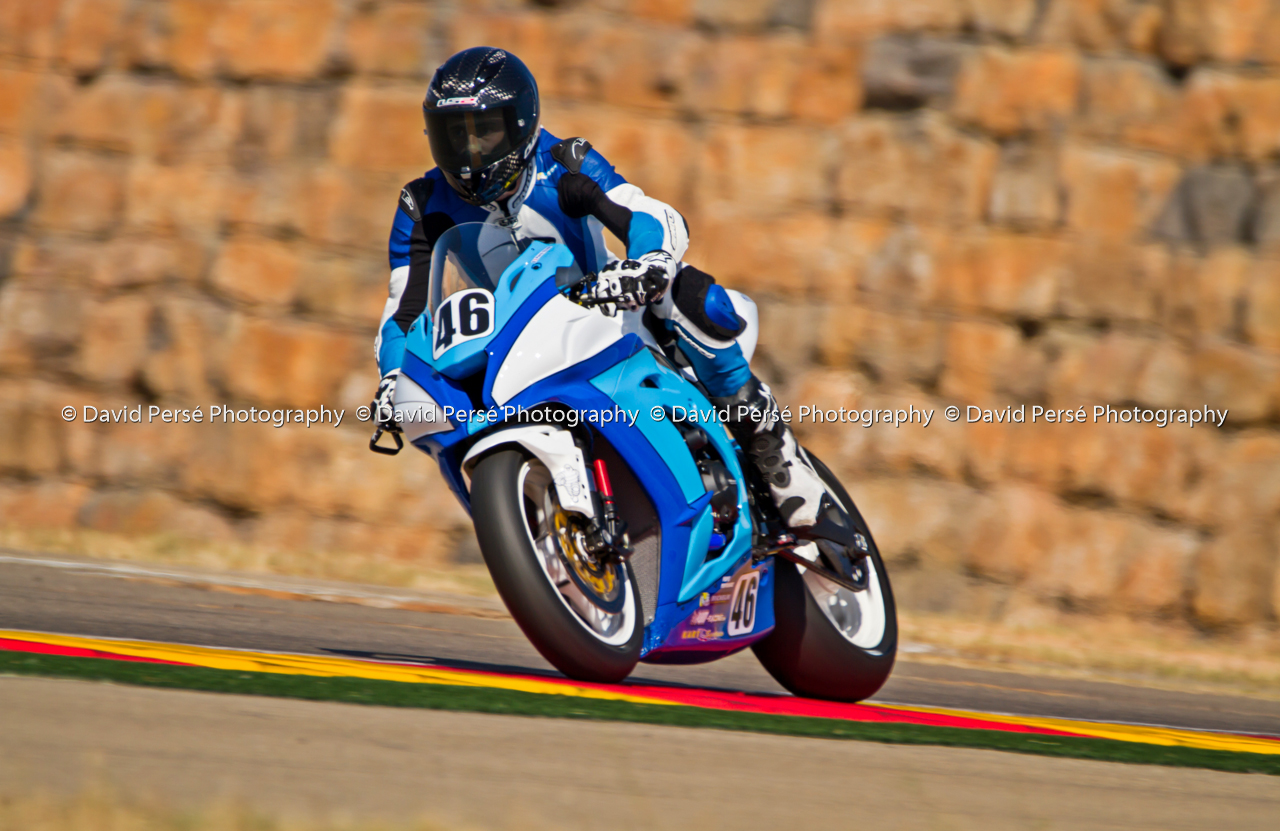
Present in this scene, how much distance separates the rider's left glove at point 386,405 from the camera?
12.6ft

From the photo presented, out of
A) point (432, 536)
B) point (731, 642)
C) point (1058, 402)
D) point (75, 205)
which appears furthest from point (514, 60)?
point (75, 205)

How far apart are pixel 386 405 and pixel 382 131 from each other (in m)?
6.82

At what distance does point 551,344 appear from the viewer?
3.65m

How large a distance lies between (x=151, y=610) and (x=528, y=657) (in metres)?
1.50

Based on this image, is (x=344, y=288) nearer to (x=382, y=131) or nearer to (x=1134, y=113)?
(x=382, y=131)

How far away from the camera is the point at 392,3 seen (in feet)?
34.0

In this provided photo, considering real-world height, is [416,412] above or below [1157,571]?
above

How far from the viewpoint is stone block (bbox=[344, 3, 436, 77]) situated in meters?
10.3

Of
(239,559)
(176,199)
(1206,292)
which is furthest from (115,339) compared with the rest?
(1206,292)

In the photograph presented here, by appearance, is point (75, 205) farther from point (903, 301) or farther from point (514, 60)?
point (514, 60)

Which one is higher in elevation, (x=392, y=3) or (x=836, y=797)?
(x=392, y=3)

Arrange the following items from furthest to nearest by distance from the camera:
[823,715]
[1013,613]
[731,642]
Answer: [1013,613], [731,642], [823,715]

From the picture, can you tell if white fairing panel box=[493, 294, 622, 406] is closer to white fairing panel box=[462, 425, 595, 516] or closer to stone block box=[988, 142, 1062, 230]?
white fairing panel box=[462, 425, 595, 516]

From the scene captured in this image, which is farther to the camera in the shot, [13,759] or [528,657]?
[528,657]
